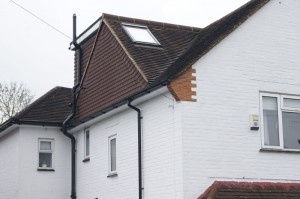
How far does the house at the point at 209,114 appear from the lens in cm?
1753

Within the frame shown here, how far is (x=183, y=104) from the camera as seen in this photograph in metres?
17.5

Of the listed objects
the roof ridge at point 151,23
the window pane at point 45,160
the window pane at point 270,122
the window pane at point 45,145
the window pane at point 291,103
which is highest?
the roof ridge at point 151,23

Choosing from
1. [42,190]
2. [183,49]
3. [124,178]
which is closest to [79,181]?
[42,190]

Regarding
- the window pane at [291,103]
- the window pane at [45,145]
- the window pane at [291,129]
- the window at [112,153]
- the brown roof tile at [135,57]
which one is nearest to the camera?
the brown roof tile at [135,57]

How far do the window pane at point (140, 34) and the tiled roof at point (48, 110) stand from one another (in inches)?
198

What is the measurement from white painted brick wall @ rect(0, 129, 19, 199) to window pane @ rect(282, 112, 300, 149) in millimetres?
10728

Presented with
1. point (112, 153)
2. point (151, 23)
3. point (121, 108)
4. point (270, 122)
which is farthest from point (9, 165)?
point (270, 122)

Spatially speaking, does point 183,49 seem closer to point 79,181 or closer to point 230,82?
point 230,82

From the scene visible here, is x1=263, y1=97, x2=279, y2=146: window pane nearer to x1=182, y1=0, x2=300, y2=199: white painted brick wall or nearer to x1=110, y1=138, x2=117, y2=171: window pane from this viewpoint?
x1=182, y1=0, x2=300, y2=199: white painted brick wall

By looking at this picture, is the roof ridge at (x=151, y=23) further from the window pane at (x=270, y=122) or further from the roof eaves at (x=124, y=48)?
Result: the window pane at (x=270, y=122)

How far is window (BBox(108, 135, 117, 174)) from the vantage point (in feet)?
70.5

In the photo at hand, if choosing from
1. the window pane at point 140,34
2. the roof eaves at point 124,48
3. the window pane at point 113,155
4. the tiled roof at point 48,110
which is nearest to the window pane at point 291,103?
the roof eaves at point 124,48

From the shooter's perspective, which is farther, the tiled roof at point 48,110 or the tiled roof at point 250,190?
the tiled roof at point 48,110

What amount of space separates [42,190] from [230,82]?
9.80 meters
